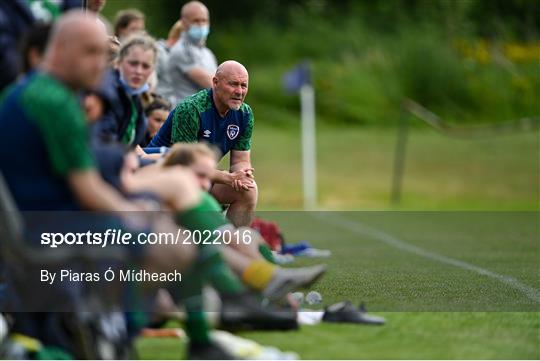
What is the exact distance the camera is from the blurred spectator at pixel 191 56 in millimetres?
12930

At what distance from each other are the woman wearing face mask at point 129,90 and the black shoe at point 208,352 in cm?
184

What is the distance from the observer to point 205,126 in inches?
396

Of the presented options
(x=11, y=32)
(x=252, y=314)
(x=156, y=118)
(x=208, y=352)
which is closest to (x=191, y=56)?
(x=156, y=118)

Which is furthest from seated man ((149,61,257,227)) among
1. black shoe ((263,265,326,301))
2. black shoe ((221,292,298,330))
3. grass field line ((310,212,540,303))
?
black shoe ((263,265,326,301))

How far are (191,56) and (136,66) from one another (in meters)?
4.87

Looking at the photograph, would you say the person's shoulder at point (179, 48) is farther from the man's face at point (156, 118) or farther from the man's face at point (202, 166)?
the man's face at point (202, 166)

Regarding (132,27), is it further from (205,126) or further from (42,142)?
(42,142)

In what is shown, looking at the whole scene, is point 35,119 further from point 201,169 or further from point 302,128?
point 302,128

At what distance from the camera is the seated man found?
9.87 m

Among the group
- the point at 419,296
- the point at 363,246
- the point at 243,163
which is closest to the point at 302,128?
the point at 363,246

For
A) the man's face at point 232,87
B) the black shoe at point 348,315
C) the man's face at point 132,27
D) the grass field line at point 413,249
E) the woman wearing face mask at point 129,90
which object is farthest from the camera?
the man's face at point 132,27

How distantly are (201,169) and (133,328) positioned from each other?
0.92 meters

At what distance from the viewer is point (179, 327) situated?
24.3ft

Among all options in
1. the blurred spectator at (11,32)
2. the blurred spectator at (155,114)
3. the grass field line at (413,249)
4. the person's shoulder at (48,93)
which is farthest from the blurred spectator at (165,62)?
the person's shoulder at (48,93)
